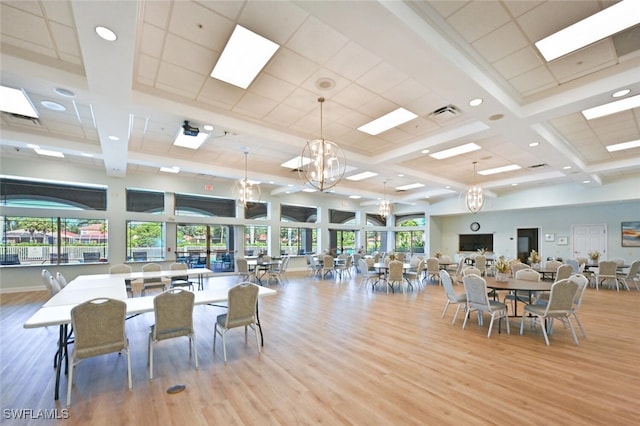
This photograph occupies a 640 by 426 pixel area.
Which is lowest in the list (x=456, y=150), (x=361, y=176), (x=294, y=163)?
(x=361, y=176)

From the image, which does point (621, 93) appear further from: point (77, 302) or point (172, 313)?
point (77, 302)

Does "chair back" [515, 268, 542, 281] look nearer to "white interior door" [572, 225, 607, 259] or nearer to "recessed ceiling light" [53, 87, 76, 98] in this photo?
"recessed ceiling light" [53, 87, 76, 98]

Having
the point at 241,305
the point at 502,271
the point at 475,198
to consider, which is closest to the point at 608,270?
the point at 475,198

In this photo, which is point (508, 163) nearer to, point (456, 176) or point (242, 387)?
point (456, 176)

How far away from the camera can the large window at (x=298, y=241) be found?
13547 millimetres

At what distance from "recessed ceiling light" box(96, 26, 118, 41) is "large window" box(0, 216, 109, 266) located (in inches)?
340

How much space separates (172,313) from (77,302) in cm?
131

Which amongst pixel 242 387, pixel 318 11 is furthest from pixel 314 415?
pixel 318 11

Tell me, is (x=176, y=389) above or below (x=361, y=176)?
below

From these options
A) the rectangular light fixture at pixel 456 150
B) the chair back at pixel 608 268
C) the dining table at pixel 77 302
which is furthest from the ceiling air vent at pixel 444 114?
the chair back at pixel 608 268

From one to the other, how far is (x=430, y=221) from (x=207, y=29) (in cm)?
1499

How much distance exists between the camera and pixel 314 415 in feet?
8.33

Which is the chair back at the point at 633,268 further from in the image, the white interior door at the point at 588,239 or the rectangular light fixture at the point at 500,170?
the rectangular light fixture at the point at 500,170

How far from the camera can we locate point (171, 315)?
3.36 m
